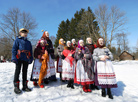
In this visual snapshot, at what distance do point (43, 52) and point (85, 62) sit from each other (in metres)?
1.56

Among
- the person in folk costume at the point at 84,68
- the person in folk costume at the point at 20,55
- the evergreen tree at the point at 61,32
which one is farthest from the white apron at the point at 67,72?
the evergreen tree at the point at 61,32

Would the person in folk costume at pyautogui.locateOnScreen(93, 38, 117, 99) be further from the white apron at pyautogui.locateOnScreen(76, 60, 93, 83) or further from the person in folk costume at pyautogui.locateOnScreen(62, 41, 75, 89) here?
the person in folk costume at pyautogui.locateOnScreen(62, 41, 75, 89)

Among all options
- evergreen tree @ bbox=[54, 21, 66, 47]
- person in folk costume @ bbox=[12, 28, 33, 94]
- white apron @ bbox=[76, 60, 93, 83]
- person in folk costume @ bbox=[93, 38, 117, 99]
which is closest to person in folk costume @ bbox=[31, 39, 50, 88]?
person in folk costume @ bbox=[12, 28, 33, 94]

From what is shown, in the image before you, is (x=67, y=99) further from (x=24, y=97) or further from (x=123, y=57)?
(x=123, y=57)

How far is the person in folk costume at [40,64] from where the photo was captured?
10.4 ft

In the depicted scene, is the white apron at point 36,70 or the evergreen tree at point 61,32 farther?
the evergreen tree at point 61,32

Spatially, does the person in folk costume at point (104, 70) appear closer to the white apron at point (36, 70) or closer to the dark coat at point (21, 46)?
the white apron at point (36, 70)

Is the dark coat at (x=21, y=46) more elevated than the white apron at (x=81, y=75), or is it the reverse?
the dark coat at (x=21, y=46)

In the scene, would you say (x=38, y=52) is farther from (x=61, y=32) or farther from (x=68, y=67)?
(x=61, y=32)

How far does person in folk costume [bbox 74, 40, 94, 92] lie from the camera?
3.09 m

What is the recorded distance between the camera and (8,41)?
61.5 feet

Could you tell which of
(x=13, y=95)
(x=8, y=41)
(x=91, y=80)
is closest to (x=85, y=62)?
(x=91, y=80)

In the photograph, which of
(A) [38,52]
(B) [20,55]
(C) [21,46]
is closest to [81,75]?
(A) [38,52]

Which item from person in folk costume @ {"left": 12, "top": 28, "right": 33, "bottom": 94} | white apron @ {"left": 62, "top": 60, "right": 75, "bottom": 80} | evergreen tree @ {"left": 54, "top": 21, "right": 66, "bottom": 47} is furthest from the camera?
evergreen tree @ {"left": 54, "top": 21, "right": 66, "bottom": 47}
